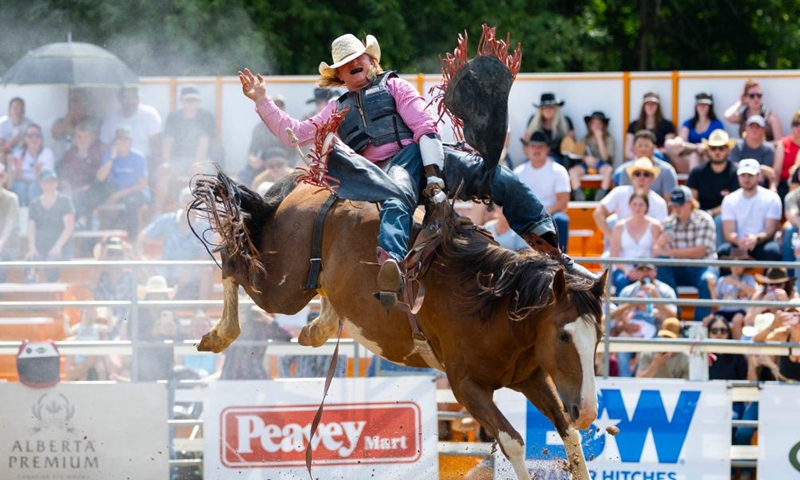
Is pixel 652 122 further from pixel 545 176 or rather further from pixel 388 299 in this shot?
pixel 388 299

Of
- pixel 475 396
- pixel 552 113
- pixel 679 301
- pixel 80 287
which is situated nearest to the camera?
pixel 475 396

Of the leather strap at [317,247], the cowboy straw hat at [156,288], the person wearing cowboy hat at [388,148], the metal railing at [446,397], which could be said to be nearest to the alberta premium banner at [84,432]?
the metal railing at [446,397]

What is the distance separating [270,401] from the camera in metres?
9.75

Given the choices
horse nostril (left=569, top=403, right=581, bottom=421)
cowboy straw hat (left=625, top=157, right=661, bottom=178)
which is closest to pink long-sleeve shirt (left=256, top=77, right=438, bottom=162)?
horse nostril (left=569, top=403, right=581, bottom=421)

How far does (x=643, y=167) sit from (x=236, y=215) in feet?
15.6

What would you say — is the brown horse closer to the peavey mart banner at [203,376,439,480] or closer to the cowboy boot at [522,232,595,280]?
the cowboy boot at [522,232,595,280]

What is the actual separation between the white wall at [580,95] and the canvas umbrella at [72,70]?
207 millimetres

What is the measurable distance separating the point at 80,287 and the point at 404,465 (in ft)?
10.9

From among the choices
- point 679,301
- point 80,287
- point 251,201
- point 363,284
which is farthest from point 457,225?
point 80,287

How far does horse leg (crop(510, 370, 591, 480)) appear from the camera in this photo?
23.5 feet

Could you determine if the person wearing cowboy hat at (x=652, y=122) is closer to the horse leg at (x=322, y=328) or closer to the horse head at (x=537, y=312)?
the horse leg at (x=322, y=328)

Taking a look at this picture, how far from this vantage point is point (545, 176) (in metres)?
11.9

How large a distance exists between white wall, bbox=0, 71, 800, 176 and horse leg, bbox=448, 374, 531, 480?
5.74 m

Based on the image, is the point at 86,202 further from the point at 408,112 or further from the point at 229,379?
the point at 408,112
